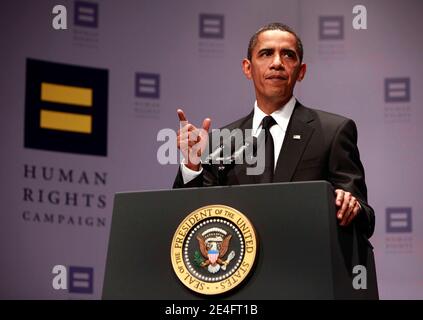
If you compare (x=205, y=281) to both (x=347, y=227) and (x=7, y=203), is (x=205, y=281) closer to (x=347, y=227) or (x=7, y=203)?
(x=347, y=227)

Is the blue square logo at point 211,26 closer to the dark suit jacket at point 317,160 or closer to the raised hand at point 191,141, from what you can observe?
the dark suit jacket at point 317,160

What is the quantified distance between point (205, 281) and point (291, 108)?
2.85 ft

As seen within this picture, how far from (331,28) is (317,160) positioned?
2699 millimetres

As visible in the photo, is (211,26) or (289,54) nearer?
(289,54)

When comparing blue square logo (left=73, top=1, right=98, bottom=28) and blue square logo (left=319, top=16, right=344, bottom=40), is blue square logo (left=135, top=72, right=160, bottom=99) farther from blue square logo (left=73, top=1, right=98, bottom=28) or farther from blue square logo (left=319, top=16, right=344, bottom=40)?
blue square logo (left=319, top=16, right=344, bottom=40)

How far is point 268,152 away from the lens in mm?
2453

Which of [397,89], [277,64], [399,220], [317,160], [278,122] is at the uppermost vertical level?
[397,89]

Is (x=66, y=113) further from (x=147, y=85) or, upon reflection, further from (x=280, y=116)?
(x=280, y=116)

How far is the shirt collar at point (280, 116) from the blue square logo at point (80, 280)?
2.08 m

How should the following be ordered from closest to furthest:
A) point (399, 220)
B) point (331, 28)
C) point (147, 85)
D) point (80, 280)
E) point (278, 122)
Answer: point (278, 122) < point (80, 280) < point (399, 220) < point (147, 85) < point (331, 28)

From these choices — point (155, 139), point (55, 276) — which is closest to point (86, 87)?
point (155, 139)

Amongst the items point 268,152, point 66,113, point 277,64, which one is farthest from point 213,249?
point 66,113

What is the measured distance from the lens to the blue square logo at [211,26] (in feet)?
16.3
